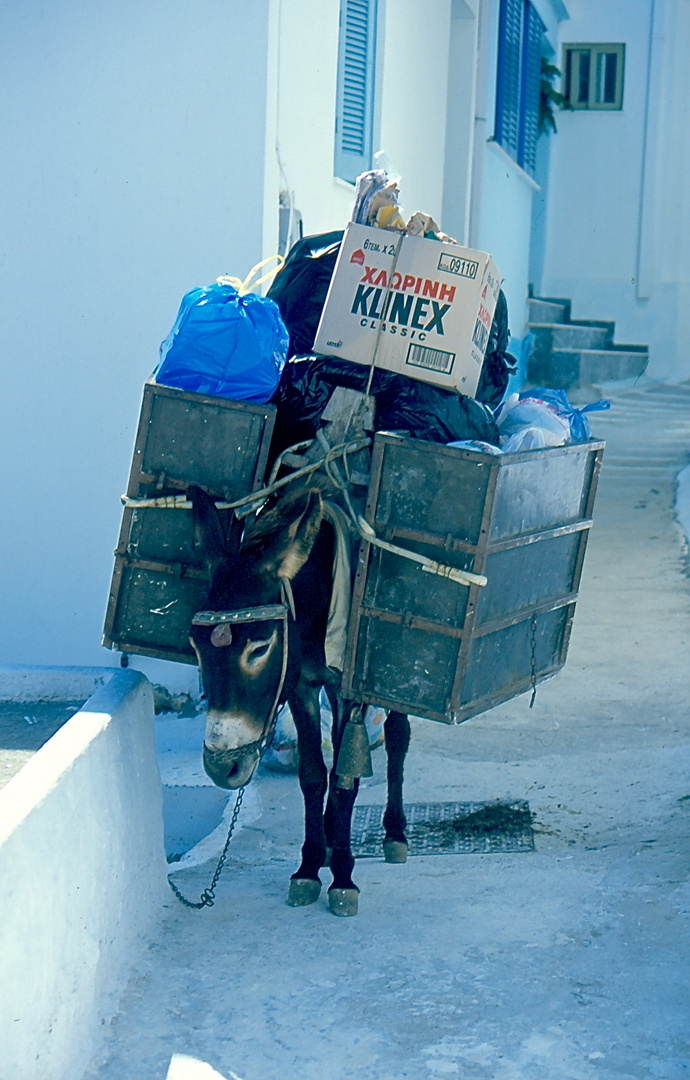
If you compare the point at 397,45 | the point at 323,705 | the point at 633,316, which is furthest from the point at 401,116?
the point at 633,316

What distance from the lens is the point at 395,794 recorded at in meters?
4.79

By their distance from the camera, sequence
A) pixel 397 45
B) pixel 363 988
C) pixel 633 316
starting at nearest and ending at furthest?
pixel 363 988, pixel 397 45, pixel 633 316

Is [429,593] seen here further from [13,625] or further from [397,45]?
[397,45]

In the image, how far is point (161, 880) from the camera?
418 centimetres

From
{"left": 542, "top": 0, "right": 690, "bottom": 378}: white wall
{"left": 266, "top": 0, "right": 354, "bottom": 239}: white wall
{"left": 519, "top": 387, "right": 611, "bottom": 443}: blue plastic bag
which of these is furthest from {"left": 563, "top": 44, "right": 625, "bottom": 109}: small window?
{"left": 519, "top": 387, "right": 611, "bottom": 443}: blue plastic bag

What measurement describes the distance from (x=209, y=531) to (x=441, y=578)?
2.42 feet

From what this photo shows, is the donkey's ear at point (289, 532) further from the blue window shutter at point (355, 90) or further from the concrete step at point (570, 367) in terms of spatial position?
the concrete step at point (570, 367)

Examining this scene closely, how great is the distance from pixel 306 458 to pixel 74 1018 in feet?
6.21

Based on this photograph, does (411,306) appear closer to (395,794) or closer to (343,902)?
(395,794)

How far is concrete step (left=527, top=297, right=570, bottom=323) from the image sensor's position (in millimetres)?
16141

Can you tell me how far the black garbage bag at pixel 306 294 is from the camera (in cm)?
463

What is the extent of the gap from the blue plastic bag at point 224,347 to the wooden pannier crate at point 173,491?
0.12 metres

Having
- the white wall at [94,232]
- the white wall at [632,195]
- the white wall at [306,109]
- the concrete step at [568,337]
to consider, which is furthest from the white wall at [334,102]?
the white wall at [632,195]

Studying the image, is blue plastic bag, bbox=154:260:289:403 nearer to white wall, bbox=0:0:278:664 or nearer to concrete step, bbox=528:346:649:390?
white wall, bbox=0:0:278:664
